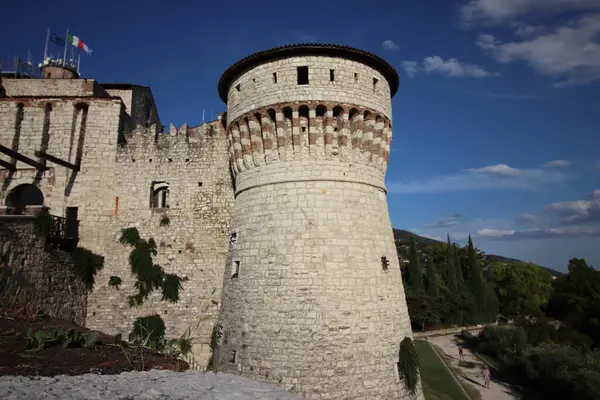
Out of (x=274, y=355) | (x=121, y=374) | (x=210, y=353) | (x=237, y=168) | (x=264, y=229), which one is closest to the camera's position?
(x=121, y=374)

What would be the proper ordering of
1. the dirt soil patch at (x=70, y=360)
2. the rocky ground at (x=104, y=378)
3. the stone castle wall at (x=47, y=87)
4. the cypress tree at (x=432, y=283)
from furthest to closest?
the cypress tree at (x=432, y=283)
the stone castle wall at (x=47, y=87)
the dirt soil patch at (x=70, y=360)
the rocky ground at (x=104, y=378)

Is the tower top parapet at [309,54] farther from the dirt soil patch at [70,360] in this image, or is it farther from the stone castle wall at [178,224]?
the dirt soil patch at [70,360]

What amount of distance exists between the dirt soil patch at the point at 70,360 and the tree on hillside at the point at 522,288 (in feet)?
144

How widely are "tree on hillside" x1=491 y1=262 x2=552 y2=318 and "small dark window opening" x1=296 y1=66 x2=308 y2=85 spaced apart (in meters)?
40.1

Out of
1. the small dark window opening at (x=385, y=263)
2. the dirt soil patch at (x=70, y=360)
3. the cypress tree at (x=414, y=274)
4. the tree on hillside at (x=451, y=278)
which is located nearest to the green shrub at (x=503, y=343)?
the cypress tree at (x=414, y=274)

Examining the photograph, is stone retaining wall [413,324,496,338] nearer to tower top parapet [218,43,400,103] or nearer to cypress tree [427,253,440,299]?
cypress tree [427,253,440,299]

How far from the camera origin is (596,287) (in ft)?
113

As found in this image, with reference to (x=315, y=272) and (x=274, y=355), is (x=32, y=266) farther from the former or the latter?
(x=315, y=272)

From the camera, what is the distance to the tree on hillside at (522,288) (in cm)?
4138

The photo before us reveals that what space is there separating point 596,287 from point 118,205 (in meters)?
42.2

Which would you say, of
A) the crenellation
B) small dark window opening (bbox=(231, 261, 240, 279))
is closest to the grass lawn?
the crenellation

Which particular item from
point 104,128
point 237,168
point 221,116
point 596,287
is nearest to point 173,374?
point 237,168

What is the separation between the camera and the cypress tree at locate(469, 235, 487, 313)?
120ft

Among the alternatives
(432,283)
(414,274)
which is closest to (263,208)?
(414,274)
